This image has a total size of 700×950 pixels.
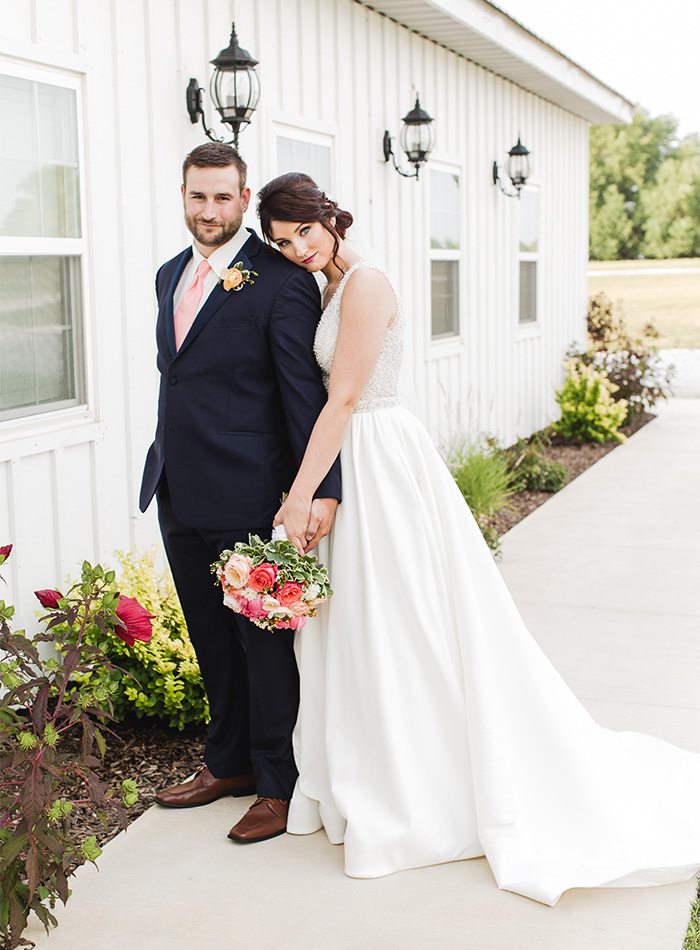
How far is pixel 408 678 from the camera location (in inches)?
135

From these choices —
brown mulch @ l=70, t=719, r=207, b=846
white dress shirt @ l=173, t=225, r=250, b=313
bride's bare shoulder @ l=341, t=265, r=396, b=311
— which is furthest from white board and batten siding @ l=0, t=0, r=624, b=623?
bride's bare shoulder @ l=341, t=265, r=396, b=311

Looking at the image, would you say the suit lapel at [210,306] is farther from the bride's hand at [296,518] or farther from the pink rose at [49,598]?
the pink rose at [49,598]

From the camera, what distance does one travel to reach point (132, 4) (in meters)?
4.92

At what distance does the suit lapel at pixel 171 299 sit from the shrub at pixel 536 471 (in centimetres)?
557

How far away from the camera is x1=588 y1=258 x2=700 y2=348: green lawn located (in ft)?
105

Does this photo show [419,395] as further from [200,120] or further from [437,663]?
[437,663]

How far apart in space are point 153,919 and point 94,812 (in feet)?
2.49

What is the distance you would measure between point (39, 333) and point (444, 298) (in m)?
4.79

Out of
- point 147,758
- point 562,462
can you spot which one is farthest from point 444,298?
point 147,758

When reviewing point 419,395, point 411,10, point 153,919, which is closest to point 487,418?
point 419,395

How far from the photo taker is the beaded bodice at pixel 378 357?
11.1 ft

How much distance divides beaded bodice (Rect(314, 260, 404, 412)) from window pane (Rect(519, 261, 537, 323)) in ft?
25.4

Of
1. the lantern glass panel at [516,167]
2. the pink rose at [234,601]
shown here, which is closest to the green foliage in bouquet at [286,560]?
the pink rose at [234,601]

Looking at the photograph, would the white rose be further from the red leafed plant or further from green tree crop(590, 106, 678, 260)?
green tree crop(590, 106, 678, 260)
